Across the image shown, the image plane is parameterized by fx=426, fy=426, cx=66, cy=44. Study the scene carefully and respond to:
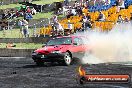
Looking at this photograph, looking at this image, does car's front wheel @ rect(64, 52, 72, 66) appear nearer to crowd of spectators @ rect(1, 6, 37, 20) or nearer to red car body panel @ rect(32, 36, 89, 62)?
red car body panel @ rect(32, 36, 89, 62)

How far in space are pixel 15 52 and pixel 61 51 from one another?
9286 mm

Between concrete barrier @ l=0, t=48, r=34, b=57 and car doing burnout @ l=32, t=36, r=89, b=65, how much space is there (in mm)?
6578

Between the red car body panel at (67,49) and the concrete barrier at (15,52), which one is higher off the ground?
the red car body panel at (67,49)

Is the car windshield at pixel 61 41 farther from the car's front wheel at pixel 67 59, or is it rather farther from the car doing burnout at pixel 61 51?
the car's front wheel at pixel 67 59

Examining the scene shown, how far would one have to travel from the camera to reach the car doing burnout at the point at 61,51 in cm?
2115

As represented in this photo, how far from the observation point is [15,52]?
2983cm

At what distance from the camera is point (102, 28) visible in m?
29.8

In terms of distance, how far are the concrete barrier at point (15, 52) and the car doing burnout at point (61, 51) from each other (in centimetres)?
658

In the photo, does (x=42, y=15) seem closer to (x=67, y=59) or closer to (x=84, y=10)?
(x=84, y=10)

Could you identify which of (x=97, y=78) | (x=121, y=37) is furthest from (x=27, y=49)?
(x=97, y=78)

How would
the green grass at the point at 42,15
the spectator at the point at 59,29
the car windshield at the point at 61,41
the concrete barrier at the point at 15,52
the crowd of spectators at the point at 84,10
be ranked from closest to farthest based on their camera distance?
the car windshield at the point at 61,41 < the concrete barrier at the point at 15,52 < the crowd of spectators at the point at 84,10 < the spectator at the point at 59,29 < the green grass at the point at 42,15

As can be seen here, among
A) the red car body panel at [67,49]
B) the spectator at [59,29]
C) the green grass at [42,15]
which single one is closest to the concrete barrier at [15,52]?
the spectator at [59,29]

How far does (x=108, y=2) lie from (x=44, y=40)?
6.21 metres

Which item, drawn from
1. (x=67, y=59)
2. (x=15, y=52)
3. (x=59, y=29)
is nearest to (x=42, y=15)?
(x=59, y=29)
